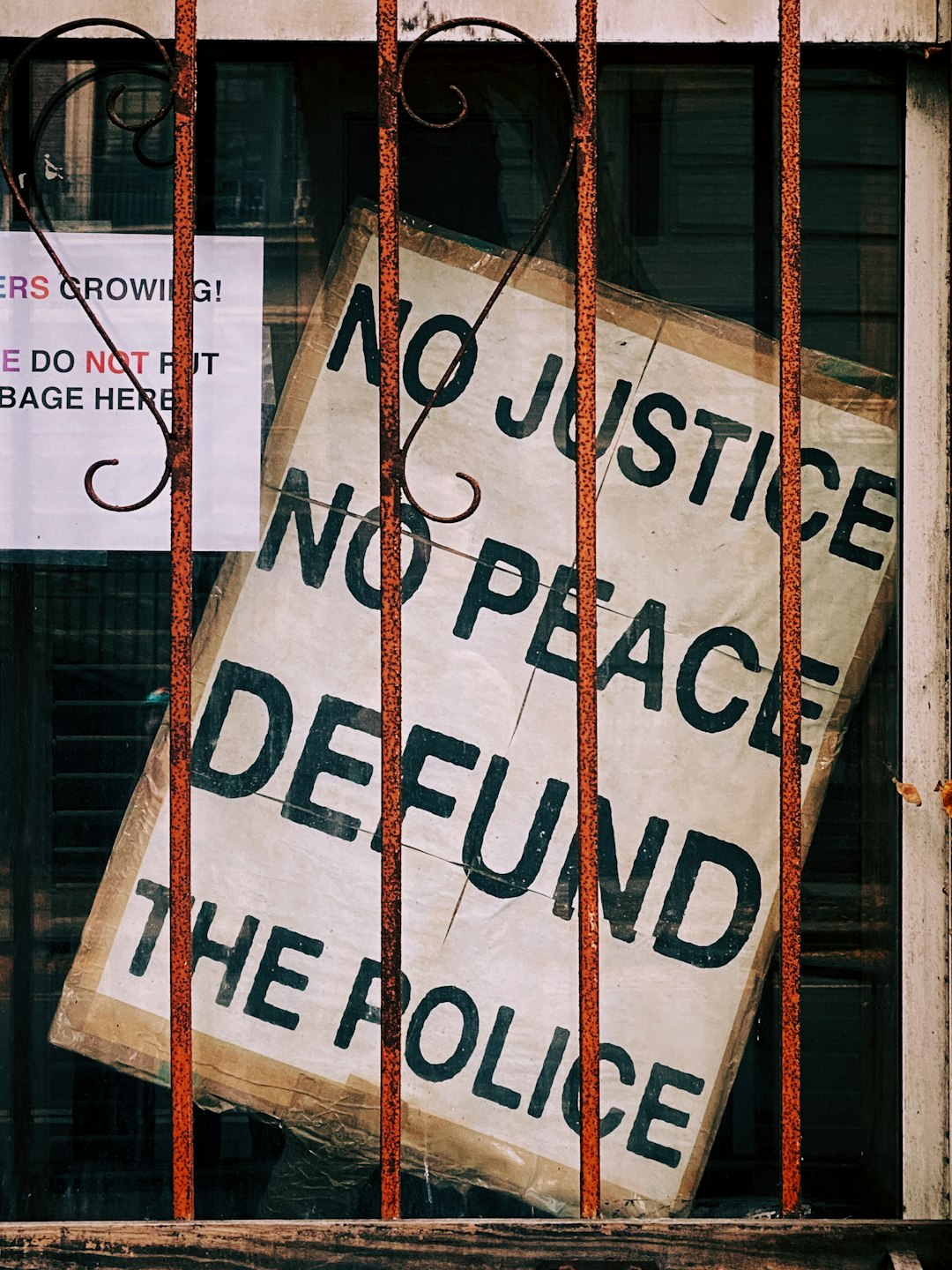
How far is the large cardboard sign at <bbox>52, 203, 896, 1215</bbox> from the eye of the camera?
243 cm

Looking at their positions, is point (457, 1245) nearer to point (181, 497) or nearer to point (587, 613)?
point (587, 613)

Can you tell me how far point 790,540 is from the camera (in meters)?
2.14

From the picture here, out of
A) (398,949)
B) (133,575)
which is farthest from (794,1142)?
(133,575)

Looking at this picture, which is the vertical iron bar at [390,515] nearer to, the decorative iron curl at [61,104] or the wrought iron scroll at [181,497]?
the wrought iron scroll at [181,497]

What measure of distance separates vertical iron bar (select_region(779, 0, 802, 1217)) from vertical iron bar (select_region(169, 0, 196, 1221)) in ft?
3.16

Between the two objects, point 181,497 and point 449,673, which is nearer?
point 181,497

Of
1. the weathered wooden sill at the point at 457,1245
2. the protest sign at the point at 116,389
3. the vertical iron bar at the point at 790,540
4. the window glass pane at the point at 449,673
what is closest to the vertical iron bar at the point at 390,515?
the weathered wooden sill at the point at 457,1245

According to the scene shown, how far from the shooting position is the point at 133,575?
2.41 m

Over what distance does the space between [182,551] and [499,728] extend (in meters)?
0.68

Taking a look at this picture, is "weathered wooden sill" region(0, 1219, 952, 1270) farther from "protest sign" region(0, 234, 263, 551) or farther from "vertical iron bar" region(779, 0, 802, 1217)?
"protest sign" region(0, 234, 263, 551)

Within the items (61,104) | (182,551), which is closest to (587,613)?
(182,551)

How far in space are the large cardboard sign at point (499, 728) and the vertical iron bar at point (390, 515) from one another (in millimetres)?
293

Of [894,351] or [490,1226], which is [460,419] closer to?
[894,351]

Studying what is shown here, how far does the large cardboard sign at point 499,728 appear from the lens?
95.5 inches
